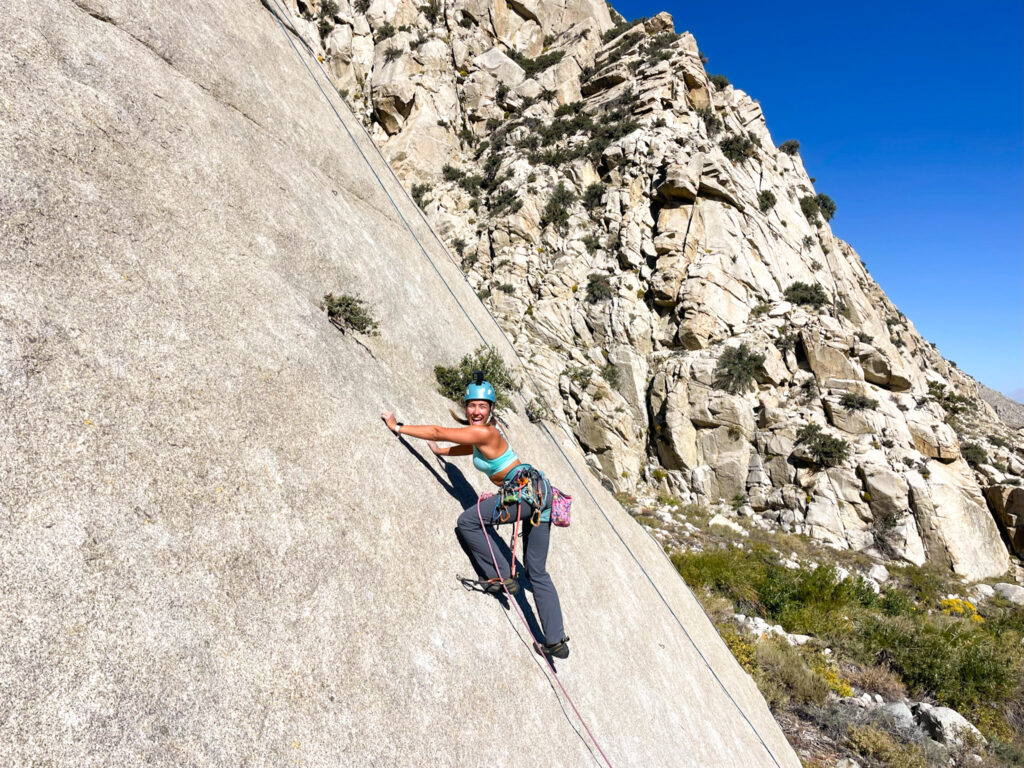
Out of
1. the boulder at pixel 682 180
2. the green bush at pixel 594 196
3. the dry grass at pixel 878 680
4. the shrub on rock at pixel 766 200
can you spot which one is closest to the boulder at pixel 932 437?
the boulder at pixel 682 180

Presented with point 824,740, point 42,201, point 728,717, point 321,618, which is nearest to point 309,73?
point 42,201

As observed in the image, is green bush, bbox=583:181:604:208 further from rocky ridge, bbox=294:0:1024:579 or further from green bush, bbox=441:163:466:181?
green bush, bbox=441:163:466:181

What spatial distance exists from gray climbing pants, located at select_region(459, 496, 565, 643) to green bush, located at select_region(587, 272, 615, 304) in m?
21.6

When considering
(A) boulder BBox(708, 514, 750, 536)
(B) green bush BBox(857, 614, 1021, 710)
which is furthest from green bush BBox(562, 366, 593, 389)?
(B) green bush BBox(857, 614, 1021, 710)

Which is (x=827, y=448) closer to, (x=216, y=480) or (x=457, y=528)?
(x=457, y=528)

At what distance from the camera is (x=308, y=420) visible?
345cm

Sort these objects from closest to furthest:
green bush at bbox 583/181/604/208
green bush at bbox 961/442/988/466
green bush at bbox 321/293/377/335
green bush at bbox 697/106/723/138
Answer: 1. green bush at bbox 321/293/377/335
2. green bush at bbox 961/442/988/466
3. green bush at bbox 583/181/604/208
4. green bush at bbox 697/106/723/138

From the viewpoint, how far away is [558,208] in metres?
27.2

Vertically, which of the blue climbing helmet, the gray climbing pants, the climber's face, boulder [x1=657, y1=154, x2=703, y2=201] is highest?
boulder [x1=657, y1=154, x2=703, y2=201]

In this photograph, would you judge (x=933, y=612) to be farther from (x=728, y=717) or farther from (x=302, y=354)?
(x=302, y=354)

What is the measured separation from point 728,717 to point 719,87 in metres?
41.5

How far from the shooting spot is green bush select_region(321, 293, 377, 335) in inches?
175

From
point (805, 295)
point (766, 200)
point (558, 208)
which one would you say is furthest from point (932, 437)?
point (558, 208)

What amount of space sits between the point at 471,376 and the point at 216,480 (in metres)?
3.49
